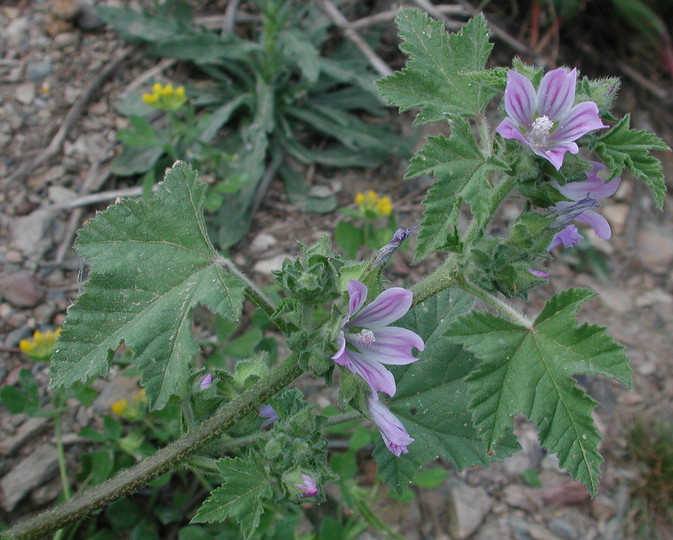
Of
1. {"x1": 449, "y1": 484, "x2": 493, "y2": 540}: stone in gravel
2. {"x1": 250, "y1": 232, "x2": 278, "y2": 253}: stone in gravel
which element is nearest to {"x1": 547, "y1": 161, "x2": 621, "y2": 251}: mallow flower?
{"x1": 449, "y1": 484, "x2": 493, "y2": 540}: stone in gravel

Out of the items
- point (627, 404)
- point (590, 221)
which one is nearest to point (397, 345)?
point (590, 221)

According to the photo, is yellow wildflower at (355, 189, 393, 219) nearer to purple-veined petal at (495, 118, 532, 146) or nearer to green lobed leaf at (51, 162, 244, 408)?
green lobed leaf at (51, 162, 244, 408)

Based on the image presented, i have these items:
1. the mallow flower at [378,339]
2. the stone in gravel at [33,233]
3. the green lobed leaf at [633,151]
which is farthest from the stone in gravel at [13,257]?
the green lobed leaf at [633,151]

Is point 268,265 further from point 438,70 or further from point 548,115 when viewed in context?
point 548,115

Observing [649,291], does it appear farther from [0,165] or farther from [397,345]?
[0,165]

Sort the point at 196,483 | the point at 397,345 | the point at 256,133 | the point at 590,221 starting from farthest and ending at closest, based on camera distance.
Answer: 1. the point at 256,133
2. the point at 196,483
3. the point at 590,221
4. the point at 397,345

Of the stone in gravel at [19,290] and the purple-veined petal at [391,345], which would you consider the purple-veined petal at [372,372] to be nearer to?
the purple-veined petal at [391,345]
